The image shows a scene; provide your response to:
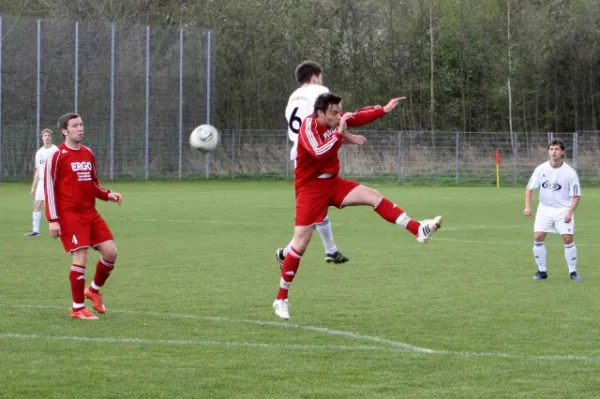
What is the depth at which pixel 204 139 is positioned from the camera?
23.0m

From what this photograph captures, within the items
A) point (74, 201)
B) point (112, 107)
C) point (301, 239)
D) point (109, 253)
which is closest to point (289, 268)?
point (301, 239)

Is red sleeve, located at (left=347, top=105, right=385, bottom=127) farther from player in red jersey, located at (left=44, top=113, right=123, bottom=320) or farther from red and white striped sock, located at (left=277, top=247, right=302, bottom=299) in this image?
player in red jersey, located at (left=44, top=113, right=123, bottom=320)

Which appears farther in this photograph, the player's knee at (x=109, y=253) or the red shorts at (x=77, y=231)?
the player's knee at (x=109, y=253)

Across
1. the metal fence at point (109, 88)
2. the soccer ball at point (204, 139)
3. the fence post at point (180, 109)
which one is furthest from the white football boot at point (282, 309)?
the fence post at point (180, 109)

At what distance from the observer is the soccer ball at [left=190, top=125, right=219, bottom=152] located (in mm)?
22016

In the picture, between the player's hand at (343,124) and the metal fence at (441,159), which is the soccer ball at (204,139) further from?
the metal fence at (441,159)

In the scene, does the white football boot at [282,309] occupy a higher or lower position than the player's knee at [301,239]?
lower

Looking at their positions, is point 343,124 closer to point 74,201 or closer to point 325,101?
point 325,101

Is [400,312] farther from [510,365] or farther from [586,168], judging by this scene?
[586,168]

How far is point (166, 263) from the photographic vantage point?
1595 centimetres

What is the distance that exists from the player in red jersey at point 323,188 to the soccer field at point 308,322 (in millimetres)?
706

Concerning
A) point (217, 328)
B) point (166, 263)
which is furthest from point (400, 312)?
point (166, 263)

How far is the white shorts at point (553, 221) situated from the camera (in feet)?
46.6

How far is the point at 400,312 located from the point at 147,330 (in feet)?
8.54
